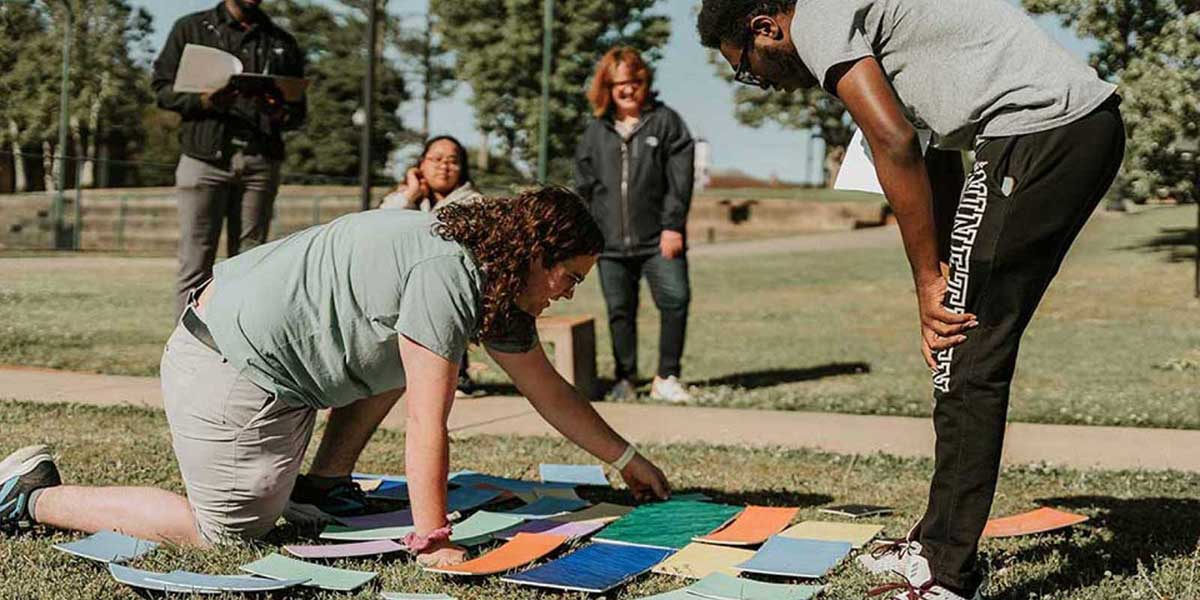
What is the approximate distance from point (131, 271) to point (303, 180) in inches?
176

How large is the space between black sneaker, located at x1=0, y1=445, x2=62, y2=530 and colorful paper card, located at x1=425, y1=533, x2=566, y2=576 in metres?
1.20

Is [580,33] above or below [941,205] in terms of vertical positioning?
above

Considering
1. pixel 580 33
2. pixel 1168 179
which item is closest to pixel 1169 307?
pixel 1168 179

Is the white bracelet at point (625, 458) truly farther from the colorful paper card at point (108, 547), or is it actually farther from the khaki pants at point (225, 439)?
the colorful paper card at point (108, 547)

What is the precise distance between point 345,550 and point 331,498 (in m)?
0.58

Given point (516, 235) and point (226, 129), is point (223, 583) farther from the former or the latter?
point (226, 129)

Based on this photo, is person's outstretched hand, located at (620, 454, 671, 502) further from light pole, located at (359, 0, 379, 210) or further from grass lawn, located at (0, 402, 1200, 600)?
light pole, located at (359, 0, 379, 210)

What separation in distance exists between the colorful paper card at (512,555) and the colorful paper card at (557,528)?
6 cm

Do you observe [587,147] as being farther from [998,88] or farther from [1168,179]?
[1168,179]

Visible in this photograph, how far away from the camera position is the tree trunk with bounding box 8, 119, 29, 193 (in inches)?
264

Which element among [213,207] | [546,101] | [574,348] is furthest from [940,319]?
Result: [546,101]

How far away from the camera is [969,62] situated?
298cm

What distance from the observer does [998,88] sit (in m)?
2.97

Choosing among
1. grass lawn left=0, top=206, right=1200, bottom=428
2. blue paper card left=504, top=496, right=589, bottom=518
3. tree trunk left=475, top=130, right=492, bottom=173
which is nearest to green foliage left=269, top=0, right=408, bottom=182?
tree trunk left=475, top=130, right=492, bottom=173
